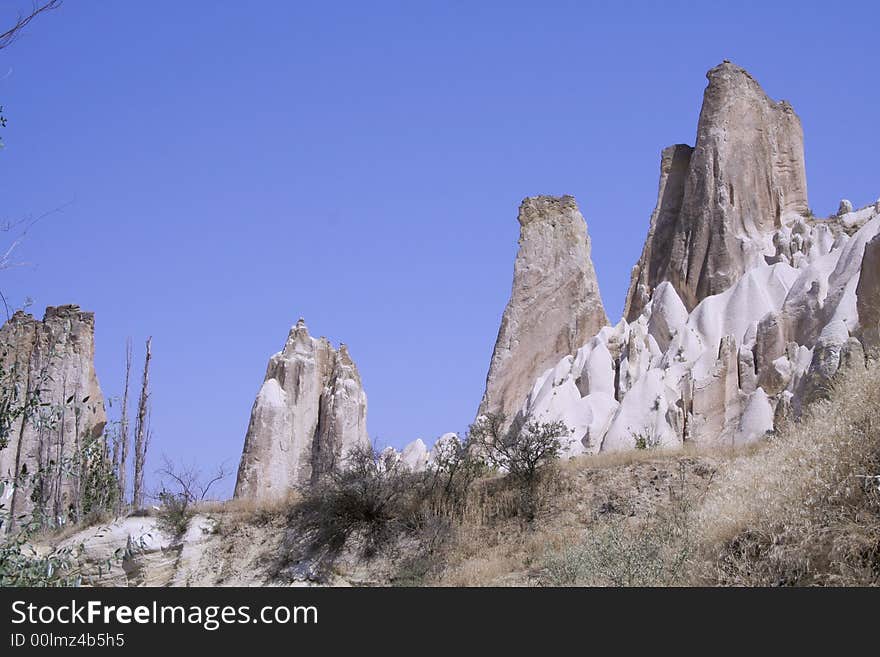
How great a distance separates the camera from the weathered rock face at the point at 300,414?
109 ft

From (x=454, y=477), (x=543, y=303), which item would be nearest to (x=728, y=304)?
(x=543, y=303)

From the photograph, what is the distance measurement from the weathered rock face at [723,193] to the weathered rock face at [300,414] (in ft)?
35.1

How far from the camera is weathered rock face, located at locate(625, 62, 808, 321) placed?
1507 inches

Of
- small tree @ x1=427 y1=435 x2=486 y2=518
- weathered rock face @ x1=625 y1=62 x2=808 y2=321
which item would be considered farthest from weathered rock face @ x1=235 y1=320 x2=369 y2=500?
small tree @ x1=427 y1=435 x2=486 y2=518

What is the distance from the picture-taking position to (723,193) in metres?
39.2

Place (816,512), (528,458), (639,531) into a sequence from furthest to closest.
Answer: (528,458) < (639,531) < (816,512)

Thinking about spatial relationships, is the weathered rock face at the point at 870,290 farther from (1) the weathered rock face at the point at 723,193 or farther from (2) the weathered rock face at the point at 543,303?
(2) the weathered rock face at the point at 543,303

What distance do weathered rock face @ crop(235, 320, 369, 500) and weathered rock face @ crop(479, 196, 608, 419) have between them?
5.04 metres

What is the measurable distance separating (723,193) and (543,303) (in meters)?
7.41

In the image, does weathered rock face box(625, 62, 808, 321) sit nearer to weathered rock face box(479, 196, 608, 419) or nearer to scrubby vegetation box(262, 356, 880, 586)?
weathered rock face box(479, 196, 608, 419)

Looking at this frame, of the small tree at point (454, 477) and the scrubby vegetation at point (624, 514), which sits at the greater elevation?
the small tree at point (454, 477)

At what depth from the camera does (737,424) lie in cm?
2678

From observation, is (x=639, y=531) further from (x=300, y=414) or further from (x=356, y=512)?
(x=300, y=414)

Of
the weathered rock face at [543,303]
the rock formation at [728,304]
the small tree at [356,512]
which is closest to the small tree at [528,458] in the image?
the small tree at [356,512]
